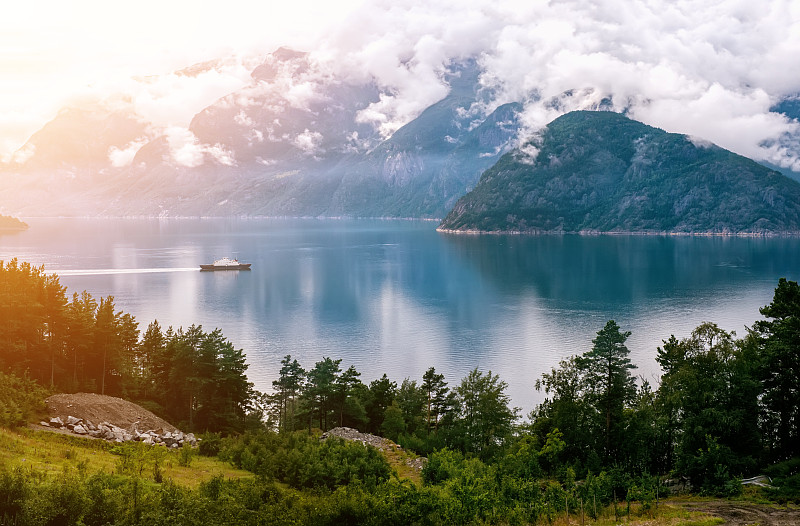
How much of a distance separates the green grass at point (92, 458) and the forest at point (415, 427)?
116cm

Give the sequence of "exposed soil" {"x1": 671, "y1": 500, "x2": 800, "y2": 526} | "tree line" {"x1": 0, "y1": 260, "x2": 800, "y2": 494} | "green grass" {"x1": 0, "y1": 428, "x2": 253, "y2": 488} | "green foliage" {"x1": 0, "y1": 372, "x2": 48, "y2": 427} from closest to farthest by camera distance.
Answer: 1. "exposed soil" {"x1": 671, "y1": 500, "x2": 800, "y2": 526}
2. "green grass" {"x1": 0, "y1": 428, "x2": 253, "y2": 488}
3. "green foliage" {"x1": 0, "y1": 372, "x2": 48, "y2": 427}
4. "tree line" {"x1": 0, "y1": 260, "x2": 800, "y2": 494}

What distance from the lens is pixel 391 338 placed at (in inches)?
4058

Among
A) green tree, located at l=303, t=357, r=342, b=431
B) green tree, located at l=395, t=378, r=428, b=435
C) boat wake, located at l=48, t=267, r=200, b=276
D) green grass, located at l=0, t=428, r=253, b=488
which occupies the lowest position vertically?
green tree, located at l=395, t=378, r=428, b=435

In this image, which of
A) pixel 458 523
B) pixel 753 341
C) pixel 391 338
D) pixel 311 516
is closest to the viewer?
pixel 311 516

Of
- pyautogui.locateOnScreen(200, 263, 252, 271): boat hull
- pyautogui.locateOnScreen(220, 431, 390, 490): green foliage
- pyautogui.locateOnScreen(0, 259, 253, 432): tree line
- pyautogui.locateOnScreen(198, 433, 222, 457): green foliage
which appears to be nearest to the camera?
pyautogui.locateOnScreen(220, 431, 390, 490): green foliage

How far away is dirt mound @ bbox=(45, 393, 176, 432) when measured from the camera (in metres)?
45.1

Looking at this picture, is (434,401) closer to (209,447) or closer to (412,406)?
(412,406)

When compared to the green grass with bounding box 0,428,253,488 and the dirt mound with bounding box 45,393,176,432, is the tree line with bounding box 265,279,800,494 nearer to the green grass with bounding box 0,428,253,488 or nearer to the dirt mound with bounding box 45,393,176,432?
the green grass with bounding box 0,428,253,488

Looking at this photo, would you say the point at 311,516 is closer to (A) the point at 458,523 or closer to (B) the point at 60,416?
(A) the point at 458,523

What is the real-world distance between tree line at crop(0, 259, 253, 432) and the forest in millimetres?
175

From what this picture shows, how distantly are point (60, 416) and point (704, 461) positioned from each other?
43.5 metres

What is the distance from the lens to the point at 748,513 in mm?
30312

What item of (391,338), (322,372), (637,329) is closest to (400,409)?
(322,372)

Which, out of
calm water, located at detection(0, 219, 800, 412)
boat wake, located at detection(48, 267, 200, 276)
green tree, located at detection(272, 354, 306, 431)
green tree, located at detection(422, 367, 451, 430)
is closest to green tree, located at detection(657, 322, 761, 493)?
green tree, located at detection(422, 367, 451, 430)
